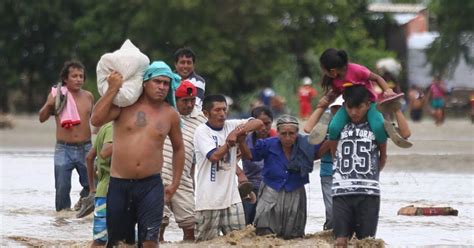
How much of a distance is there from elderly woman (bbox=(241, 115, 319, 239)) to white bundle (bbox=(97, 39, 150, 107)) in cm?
227

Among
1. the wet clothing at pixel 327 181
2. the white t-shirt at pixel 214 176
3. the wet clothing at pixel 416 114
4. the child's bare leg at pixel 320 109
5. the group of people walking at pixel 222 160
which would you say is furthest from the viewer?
the wet clothing at pixel 416 114

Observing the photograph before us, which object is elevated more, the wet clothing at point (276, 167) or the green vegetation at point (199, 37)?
the green vegetation at point (199, 37)

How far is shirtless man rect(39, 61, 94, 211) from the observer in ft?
42.5

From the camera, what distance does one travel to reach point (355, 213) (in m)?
9.20

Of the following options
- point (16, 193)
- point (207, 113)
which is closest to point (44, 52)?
point (16, 193)

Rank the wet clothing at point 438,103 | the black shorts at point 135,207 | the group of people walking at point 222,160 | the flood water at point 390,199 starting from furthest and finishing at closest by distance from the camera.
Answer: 1. the wet clothing at point 438,103
2. the flood water at point 390,199
3. the group of people walking at point 222,160
4. the black shorts at point 135,207

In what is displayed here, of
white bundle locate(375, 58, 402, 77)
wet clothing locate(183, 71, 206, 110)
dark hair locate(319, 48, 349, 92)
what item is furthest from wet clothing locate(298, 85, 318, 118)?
dark hair locate(319, 48, 349, 92)

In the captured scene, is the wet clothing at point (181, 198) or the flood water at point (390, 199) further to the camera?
the flood water at point (390, 199)

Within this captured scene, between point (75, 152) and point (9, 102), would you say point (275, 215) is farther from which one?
point (9, 102)

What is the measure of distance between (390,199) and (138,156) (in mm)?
7079

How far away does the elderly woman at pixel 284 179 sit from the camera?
10.3 meters

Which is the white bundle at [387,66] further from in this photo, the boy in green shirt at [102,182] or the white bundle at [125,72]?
the white bundle at [125,72]

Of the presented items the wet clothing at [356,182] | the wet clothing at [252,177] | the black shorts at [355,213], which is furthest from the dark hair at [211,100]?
the black shorts at [355,213]

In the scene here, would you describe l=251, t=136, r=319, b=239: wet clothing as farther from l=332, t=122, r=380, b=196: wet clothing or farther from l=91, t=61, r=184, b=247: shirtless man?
l=91, t=61, r=184, b=247: shirtless man
